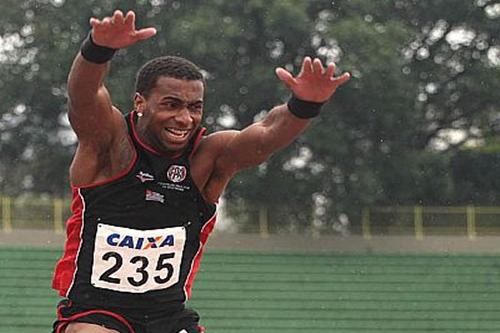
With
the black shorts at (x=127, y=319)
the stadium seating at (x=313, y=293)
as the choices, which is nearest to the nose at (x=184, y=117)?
the black shorts at (x=127, y=319)

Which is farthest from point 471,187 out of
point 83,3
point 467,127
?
point 83,3

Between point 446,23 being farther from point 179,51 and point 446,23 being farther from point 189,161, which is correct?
point 189,161

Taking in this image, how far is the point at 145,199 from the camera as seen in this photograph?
504 centimetres

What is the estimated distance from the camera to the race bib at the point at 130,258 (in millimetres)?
5000

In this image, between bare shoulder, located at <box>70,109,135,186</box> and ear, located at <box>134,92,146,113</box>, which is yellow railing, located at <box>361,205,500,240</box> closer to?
ear, located at <box>134,92,146,113</box>

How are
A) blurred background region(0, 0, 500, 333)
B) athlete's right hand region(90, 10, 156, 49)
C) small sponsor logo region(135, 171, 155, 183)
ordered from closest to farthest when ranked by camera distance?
athlete's right hand region(90, 10, 156, 49) → small sponsor logo region(135, 171, 155, 183) → blurred background region(0, 0, 500, 333)

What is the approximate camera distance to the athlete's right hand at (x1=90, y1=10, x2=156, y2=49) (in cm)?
463

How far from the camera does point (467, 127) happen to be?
1110 inches

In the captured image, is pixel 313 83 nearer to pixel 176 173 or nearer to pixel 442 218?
pixel 176 173

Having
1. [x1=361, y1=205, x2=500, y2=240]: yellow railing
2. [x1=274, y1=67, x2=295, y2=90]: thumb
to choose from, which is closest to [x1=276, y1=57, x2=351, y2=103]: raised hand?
[x1=274, y1=67, x2=295, y2=90]: thumb

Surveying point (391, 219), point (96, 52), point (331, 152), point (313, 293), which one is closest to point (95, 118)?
point (96, 52)

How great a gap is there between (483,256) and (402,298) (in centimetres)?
223

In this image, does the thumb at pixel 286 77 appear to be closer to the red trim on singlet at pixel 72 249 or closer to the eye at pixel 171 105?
the eye at pixel 171 105

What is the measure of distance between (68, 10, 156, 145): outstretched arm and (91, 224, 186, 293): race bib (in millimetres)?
394
